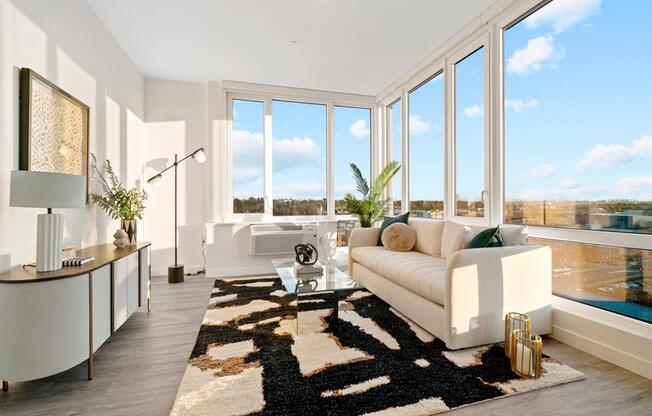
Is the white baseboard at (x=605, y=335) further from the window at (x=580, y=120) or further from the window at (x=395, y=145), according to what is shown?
the window at (x=395, y=145)

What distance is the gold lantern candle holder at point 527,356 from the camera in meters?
1.80

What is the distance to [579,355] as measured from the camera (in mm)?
2096

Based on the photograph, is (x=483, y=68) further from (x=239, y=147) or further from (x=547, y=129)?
(x=239, y=147)

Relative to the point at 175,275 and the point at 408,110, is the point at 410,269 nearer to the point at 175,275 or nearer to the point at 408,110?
the point at 408,110

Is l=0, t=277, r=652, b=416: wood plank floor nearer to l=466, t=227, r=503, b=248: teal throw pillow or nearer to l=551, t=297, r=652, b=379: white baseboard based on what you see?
l=551, t=297, r=652, b=379: white baseboard

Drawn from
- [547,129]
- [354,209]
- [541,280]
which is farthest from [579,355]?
[354,209]

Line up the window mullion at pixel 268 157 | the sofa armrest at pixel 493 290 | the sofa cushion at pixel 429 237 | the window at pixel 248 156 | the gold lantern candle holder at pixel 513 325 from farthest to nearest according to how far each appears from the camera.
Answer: the window mullion at pixel 268 157
the window at pixel 248 156
the sofa cushion at pixel 429 237
the sofa armrest at pixel 493 290
the gold lantern candle holder at pixel 513 325

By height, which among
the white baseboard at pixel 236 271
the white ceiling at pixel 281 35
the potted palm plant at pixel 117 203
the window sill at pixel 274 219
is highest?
the white ceiling at pixel 281 35

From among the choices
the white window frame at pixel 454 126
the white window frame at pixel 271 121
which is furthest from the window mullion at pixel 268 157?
the white window frame at pixel 454 126

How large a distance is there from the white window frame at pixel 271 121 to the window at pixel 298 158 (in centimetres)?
8

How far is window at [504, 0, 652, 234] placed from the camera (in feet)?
6.92

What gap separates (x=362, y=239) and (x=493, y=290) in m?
1.91

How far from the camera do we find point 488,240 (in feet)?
7.64

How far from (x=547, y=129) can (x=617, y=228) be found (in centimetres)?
98
